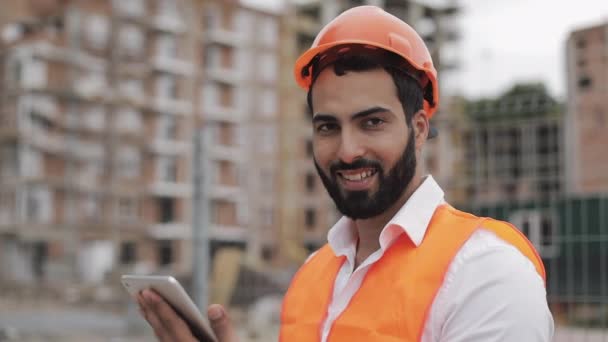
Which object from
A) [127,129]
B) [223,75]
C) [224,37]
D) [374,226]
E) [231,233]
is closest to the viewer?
[374,226]

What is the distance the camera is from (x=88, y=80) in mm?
38094

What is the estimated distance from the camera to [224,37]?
44.2 meters

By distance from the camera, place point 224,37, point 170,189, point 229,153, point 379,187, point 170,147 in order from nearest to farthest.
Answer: point 379,187 < point 170,189 < point 170,147 < point 229,153 < point 224,37

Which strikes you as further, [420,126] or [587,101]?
[587,101]

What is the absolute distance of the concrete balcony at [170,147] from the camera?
40.3 meters

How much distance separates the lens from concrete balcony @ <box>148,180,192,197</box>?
3997 cm

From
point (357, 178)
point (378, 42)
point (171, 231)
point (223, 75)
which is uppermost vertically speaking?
point (223, 75)

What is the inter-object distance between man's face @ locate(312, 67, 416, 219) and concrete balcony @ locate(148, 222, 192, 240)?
38.4 m

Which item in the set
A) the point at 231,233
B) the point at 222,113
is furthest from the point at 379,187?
the point at 222,113

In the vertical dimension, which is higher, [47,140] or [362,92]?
[47,140]

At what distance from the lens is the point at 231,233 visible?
4091cm

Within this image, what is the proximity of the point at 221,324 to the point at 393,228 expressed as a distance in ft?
1.27

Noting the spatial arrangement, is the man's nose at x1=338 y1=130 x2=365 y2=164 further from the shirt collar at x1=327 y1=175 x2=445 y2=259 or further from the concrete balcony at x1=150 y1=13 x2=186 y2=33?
the concrete balcony at x1=150 y1=13 x2=186 y2=33

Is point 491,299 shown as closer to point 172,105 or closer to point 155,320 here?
point 155,320
